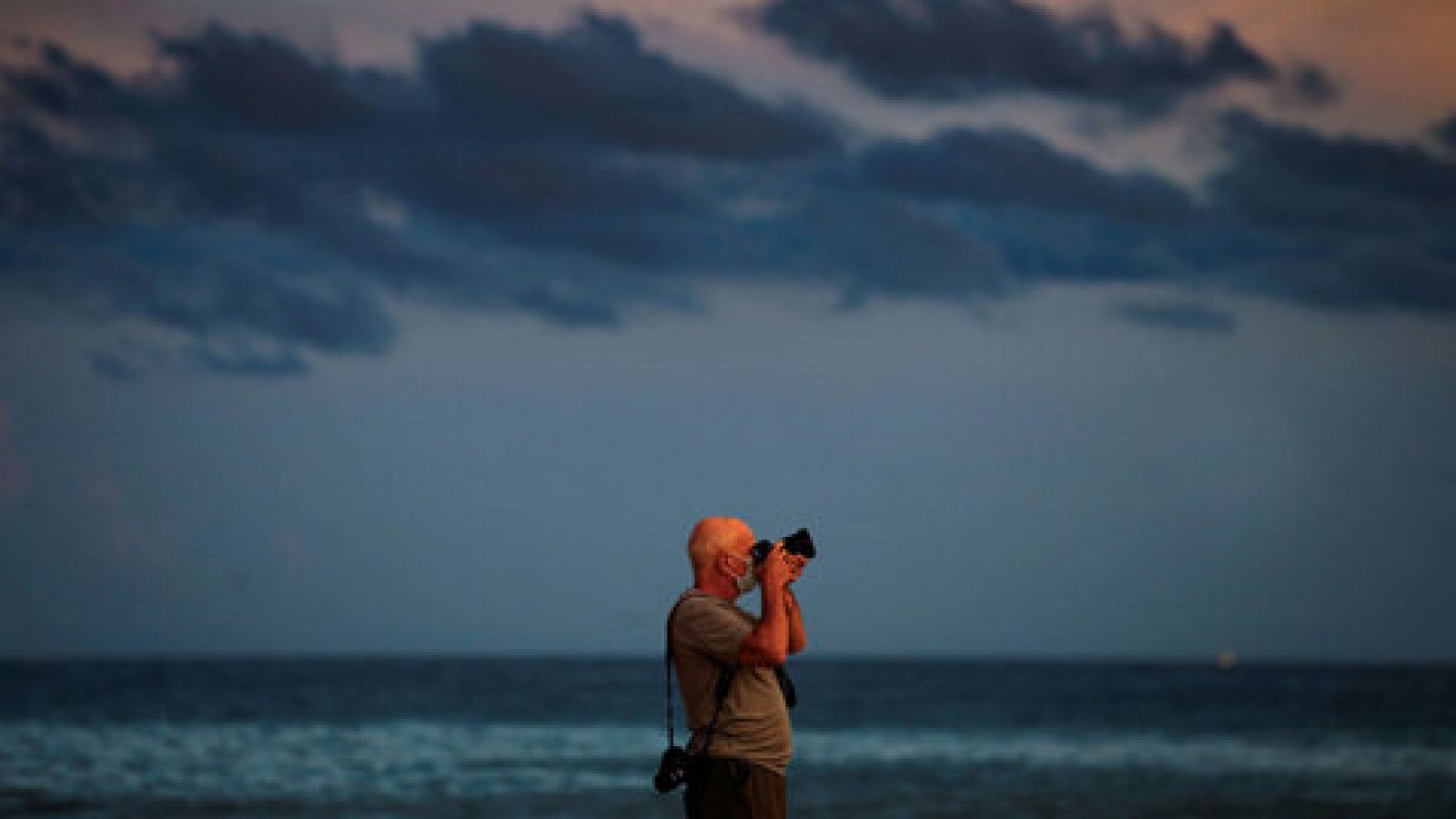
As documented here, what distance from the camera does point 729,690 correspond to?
205 inches

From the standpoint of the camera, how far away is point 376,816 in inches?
732

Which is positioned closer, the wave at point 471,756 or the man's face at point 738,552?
the man's face at point 738,552

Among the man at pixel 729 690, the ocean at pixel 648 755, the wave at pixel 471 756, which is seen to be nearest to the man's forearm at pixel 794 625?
the man at pixel 729 690

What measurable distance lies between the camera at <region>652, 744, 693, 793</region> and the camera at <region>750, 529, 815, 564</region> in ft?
2.11

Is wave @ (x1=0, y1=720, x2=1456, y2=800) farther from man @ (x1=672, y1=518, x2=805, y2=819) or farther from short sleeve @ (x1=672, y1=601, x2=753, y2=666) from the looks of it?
short sleeve @ (x1=672, y1=601, x2=753, y2=666)

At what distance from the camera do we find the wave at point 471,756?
22.2 m

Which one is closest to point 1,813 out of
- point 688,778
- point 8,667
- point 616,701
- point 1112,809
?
point 1112,809

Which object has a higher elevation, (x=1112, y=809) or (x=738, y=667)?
(x=738, y=667)

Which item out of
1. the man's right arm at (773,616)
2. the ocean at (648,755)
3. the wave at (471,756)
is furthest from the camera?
the wave at (471,756)

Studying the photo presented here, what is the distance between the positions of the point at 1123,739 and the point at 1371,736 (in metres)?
4.86

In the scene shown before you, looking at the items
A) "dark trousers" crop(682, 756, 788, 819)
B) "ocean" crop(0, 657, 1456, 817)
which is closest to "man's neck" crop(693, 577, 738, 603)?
"dark trousers" crop(682, 756, 788, 819)

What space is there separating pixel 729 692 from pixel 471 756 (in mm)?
22713

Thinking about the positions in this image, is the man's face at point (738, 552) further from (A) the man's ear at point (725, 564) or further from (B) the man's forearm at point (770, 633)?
A: (B) the man's forearm at point (770, 633)

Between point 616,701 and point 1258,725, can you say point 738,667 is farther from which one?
point 616,701
